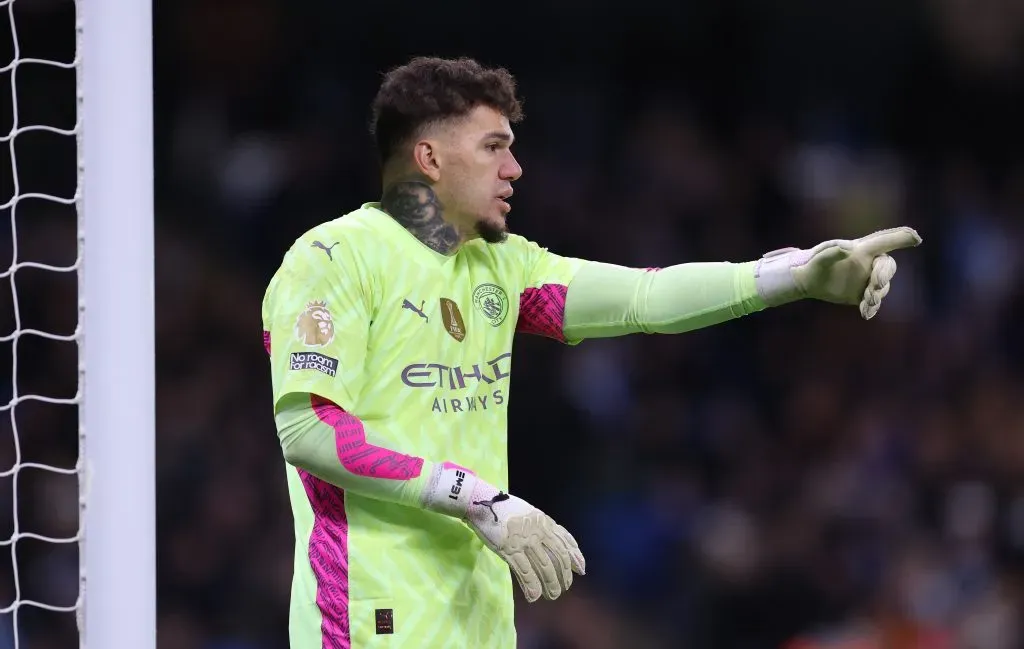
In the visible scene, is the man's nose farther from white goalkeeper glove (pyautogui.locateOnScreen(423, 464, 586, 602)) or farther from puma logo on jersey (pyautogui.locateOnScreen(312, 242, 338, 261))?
white goalkeeper glove (pyautogui.locateOnScreen(423, 464, 586, 602))

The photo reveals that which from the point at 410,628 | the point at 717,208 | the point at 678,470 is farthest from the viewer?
the point at 717,208

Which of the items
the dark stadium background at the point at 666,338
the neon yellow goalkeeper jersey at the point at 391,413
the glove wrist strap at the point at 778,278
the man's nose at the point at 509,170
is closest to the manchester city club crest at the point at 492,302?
the neon yellow goalkeeper jersey at the point at 391,413

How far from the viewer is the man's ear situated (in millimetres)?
3045

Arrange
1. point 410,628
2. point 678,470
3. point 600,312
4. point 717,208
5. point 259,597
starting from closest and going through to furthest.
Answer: point 410,628 → point 600,312 → point 259,597 → point 678,470 → point 717,208

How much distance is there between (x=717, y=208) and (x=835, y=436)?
1.24m

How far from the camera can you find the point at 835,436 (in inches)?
249

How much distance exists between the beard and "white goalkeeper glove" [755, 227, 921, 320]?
22.3 inches

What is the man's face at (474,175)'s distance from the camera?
3035 millimetres

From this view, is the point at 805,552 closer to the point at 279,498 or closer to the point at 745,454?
the point at 745,454

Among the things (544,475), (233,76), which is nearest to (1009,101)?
(544,475)

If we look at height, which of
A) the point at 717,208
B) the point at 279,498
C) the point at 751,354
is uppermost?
the point at 717,208

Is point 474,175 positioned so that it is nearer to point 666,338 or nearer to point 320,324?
point 320,324

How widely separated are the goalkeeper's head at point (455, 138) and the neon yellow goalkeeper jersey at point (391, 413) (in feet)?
0.39

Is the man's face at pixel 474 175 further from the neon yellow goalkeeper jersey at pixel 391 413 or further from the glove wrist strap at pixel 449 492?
the glove wrist strap at pixel 449 492
